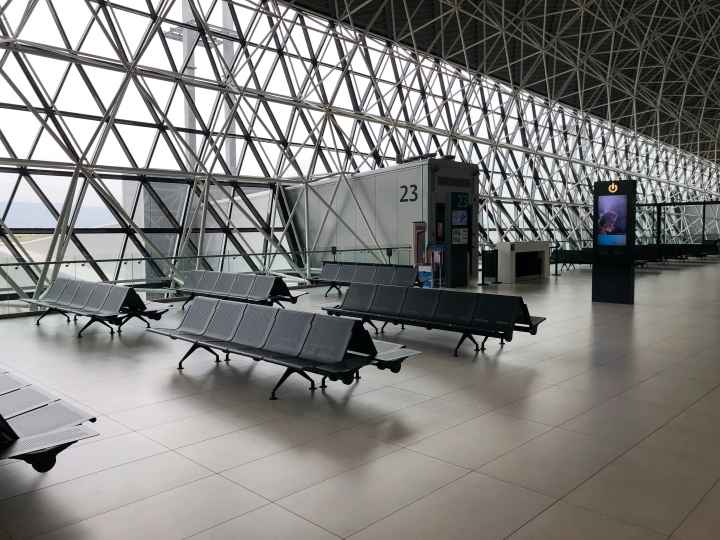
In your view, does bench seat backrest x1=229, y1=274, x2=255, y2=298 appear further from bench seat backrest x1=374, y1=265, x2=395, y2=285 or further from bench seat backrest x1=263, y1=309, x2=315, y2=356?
bench seat backrest x1=263, y1=309, x2=315, y2=356

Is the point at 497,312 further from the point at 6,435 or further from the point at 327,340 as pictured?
the point at 6,435

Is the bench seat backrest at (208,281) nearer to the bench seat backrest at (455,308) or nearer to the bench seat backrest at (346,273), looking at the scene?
the bench seat backrest at (346,273)

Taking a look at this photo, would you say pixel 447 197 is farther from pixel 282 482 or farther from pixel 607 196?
pixel 282 482

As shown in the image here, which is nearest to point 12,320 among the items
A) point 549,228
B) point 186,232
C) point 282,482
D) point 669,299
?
point 186,232

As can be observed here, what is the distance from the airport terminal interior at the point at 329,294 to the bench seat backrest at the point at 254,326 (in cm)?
5

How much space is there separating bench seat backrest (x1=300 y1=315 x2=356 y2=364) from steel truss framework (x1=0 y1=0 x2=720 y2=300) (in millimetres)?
9466

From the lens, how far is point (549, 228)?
35.7m

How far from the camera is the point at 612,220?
13.8 metres

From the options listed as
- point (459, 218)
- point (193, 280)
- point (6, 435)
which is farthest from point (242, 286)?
point (6, 435)

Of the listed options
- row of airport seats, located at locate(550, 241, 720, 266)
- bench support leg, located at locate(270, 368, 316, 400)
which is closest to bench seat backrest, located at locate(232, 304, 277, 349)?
bench support leg, located at locate(270, 368, 316, 400)

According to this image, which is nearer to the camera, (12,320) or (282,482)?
(282,482)

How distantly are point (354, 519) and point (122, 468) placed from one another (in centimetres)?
197

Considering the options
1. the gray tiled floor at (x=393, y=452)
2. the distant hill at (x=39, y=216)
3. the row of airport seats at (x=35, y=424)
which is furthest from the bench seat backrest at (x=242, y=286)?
the row of airport seats at (x=35, y=424)

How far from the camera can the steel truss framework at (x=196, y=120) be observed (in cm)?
1482
